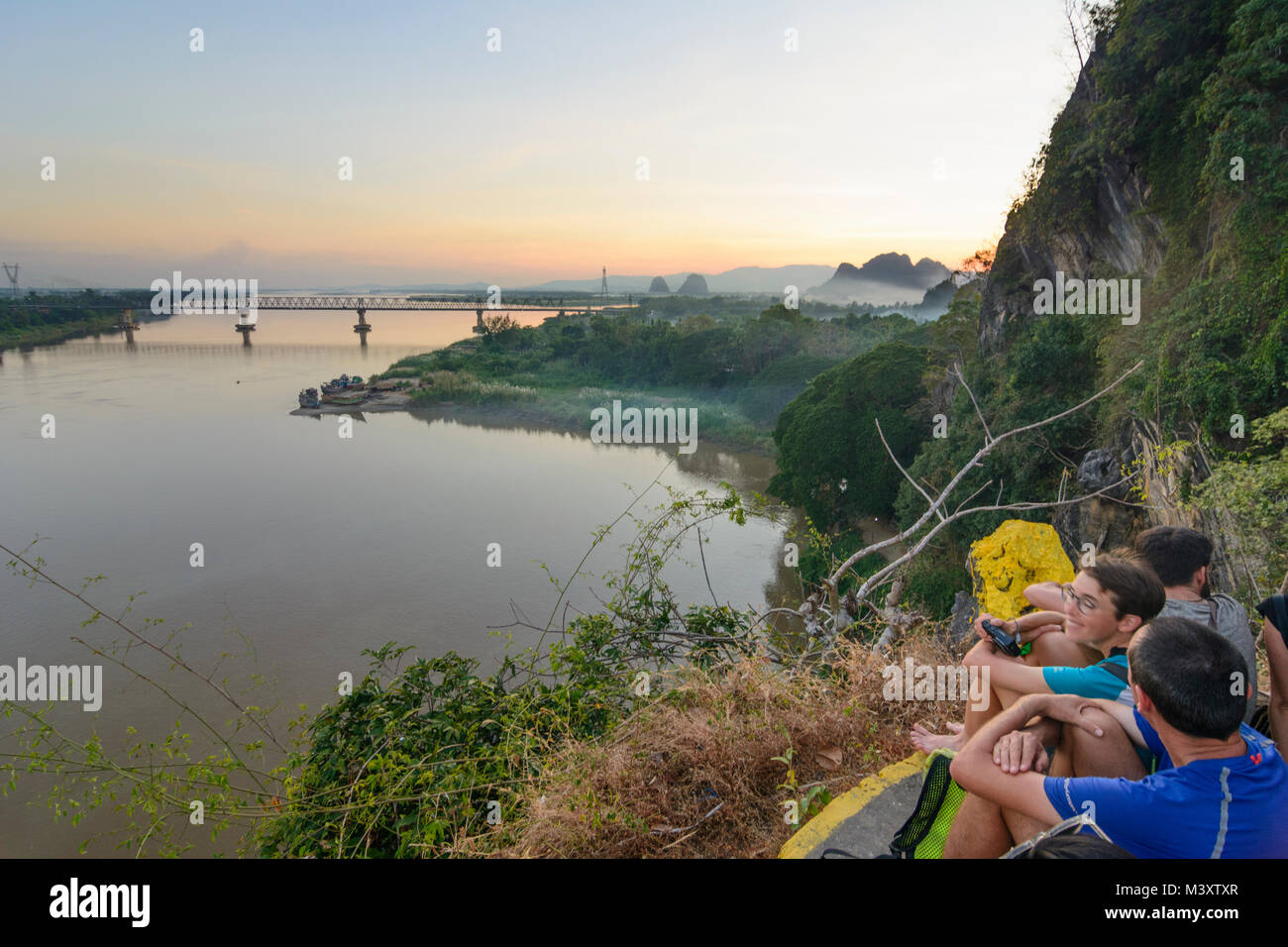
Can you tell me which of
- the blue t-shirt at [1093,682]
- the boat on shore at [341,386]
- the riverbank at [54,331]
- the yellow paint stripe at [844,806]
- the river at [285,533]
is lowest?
the river at [285,533]

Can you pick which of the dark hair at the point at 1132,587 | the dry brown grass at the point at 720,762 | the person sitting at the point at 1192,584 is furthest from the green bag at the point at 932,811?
the person sitting at the point at 1192,584

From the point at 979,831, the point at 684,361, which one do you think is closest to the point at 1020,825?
the point at 979,831

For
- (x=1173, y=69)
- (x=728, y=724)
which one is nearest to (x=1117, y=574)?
(x=728, y=724)

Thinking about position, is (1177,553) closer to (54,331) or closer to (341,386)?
(341,386)

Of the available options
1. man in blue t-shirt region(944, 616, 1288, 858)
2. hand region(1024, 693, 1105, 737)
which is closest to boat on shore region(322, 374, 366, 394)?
hand region(1024, 693, 1105, 737)

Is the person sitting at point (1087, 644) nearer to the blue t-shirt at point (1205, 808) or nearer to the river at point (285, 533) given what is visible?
the blue t-shirt at point (1205, 808)
